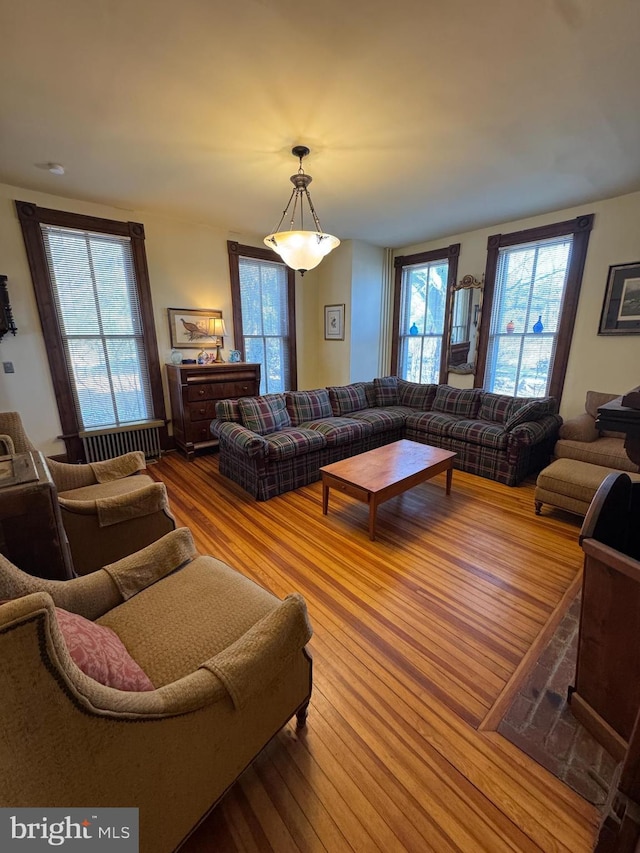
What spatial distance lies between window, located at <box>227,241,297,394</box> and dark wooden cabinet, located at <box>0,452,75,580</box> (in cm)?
385

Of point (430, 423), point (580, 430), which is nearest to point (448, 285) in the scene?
point (430, 423)

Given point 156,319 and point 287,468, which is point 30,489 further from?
point 156,319

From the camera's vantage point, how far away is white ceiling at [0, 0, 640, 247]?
1.53 metres

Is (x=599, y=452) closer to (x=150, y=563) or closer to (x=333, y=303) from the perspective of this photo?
(x=150, y=563)

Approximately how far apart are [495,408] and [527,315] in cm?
131

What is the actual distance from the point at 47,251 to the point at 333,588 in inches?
165

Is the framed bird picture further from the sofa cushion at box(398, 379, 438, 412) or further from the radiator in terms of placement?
the sofa cushion at box(398, 379, 438, 412)

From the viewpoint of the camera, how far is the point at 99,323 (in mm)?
3840

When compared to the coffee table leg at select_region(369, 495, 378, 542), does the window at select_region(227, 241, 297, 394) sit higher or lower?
higher

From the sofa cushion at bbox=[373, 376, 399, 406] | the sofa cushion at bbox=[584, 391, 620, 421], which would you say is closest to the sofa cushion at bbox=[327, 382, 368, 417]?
the sofa cushion at bbox=[373, 376, 399, 406]

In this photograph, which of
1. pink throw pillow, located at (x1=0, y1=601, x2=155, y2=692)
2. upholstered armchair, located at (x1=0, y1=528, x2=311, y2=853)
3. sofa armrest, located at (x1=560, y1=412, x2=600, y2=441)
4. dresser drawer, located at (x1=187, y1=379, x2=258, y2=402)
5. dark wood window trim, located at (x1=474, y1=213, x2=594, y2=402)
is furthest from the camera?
dresser drawer, located at (x1=187, y1=379, x2=258, y2=402)

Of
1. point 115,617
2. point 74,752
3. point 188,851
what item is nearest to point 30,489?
point 115,617

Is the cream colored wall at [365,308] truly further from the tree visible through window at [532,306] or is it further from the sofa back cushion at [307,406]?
the tree visible through window at [532,306]

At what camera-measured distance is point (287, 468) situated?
3311mm
